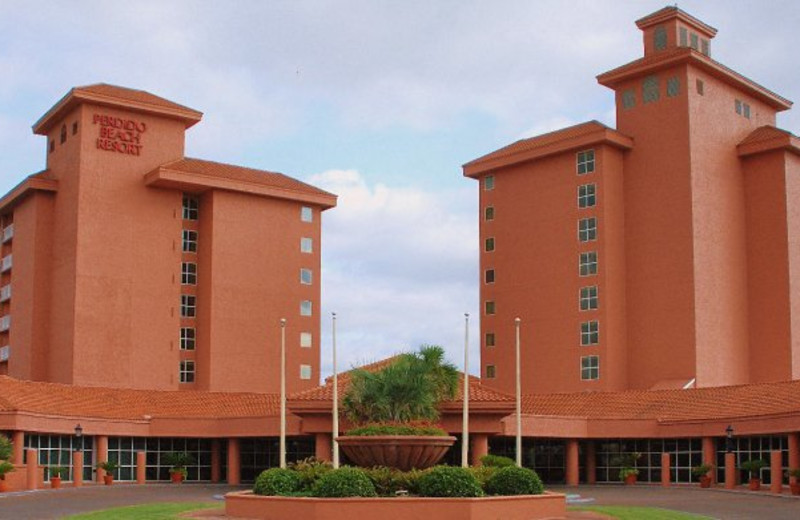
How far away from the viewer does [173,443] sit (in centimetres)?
6475

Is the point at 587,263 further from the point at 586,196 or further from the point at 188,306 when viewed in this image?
the point at 188,306

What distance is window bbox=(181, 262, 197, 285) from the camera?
79875mm

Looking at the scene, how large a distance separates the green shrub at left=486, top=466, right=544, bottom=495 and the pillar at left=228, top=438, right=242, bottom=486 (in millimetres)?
29428

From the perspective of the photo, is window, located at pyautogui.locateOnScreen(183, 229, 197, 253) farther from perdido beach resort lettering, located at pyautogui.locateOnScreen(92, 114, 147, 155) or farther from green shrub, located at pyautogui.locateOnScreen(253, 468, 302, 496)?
green shrub, located at pyautogui.locateOnScreen(253, 468, 302, 496)

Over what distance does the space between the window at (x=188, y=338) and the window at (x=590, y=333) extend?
84.0ft

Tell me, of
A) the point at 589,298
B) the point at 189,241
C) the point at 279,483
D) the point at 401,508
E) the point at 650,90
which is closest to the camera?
the point at 401,508

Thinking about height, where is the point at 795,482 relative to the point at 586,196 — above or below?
below

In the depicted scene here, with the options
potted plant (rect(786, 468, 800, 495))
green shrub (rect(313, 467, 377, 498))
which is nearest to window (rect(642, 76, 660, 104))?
potted plant (rect(786, 468, 800, 495))

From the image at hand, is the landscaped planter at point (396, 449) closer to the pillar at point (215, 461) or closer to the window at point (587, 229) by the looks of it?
the pillar at point (215, 461)

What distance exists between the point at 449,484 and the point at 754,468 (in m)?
22.6

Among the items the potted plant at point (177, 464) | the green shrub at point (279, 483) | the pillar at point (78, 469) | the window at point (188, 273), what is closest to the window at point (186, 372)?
the window at point (188, 273)

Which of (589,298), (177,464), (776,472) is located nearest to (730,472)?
(776,472)

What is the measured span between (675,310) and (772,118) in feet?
57.5

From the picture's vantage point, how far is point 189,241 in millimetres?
80375
